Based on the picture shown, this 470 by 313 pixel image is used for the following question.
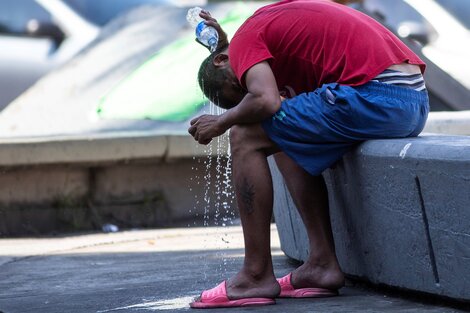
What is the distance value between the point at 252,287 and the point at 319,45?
0.97 meters

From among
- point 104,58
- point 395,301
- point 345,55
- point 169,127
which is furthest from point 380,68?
point 104,58

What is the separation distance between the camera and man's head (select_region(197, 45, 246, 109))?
15.7 feet

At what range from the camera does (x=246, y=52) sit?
4.59 metres

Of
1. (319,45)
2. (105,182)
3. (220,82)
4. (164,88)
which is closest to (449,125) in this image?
(319,45)

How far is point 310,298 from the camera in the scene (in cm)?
481

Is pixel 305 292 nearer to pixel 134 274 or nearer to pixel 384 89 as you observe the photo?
pixel 384 89

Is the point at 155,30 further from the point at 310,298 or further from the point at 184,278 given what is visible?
the point at 310,298

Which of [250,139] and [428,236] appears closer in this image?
[428,236]

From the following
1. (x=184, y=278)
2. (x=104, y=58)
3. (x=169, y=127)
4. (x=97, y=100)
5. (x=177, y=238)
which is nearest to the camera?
(x=184, y=278)

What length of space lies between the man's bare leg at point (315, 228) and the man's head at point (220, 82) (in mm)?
367

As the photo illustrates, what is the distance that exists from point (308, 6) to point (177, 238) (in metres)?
3.08

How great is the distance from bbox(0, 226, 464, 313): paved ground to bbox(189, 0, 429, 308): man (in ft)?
0.58

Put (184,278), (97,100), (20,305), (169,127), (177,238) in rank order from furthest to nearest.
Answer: (97,100), (169,127), (177,238), (184,278), (20,305)

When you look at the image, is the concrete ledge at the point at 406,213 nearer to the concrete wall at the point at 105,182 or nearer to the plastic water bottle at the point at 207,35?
the plastic water bottle at the point at 207,35
